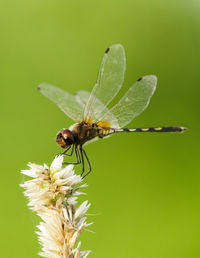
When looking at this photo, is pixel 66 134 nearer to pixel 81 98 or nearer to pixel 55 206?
pixel 81 98

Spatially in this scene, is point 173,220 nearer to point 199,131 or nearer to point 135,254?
point 135,254

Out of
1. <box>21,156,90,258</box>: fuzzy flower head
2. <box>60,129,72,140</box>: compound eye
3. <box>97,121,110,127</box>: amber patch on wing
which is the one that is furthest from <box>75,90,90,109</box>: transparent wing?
<box>21,156,90,258</box>: fuzzy flower head

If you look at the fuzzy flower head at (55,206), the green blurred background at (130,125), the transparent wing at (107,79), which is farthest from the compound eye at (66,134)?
the green blurred background at (130,125)

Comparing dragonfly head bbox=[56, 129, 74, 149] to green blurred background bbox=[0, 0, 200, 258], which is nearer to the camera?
dragonfly head bbox=[56, 129, 74, 149]

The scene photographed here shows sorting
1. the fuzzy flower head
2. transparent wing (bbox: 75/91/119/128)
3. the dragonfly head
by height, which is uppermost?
transparent wing (bbox: 75/91/119/128)

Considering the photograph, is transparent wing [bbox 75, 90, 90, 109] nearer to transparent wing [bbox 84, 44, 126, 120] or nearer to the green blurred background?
transparent wing [bbox 84, 44, 126, 120]

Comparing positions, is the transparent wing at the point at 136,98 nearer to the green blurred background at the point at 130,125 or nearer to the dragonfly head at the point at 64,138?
the dragonfly head at the point at 64,138

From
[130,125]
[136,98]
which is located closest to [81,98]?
[136,98]
